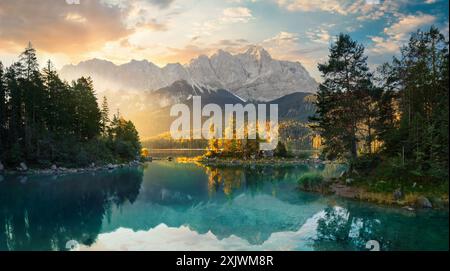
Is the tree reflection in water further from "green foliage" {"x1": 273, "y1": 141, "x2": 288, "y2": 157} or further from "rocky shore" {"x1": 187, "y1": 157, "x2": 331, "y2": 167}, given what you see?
"green foliage" {"x1": 273, "y1": 141, "x2": 288, "y2": 157}

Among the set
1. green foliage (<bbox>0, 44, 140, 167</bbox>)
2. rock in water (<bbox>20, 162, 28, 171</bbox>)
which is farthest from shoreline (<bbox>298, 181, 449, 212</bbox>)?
green foliage (<bbox>0, 44, 140, 167</bbox>)

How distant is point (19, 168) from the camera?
5044 centimetres

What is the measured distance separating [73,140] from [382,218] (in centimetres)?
5512

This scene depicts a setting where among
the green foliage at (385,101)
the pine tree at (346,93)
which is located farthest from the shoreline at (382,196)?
the pine tree at (346,93)

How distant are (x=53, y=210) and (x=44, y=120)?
4332 cm

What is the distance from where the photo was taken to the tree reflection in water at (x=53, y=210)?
16312 mm

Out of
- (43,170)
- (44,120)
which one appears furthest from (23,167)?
(44,120)

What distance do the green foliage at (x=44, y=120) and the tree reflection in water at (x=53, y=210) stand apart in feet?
47.8

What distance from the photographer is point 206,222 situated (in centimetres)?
2052

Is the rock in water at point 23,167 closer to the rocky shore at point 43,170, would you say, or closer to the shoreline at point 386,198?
the rocky shore at point 43,170

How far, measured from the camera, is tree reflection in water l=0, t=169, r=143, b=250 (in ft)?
53.5

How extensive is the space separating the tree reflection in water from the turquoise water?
5 cm

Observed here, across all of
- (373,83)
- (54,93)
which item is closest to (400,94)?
(373,83)

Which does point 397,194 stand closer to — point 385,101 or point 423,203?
point 423,203
